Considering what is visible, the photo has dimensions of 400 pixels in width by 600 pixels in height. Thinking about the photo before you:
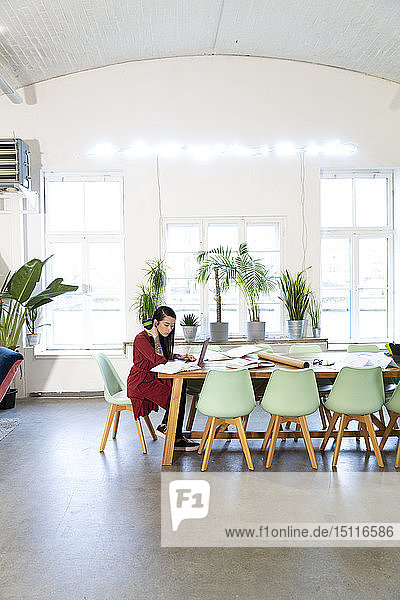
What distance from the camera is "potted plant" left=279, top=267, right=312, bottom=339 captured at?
735 cm

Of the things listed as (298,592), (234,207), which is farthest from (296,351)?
(298,592)

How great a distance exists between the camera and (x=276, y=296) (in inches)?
303

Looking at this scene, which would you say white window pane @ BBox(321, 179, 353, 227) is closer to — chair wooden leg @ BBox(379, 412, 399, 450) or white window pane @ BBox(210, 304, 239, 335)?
white window pane @ BBox(210, 304, 239, 335)

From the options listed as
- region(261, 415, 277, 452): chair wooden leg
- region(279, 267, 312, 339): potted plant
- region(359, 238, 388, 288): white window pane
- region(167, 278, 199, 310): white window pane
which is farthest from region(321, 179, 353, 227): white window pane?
region(261, 415, 277, 452): chair wooden leg

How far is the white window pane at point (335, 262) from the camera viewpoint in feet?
25.7

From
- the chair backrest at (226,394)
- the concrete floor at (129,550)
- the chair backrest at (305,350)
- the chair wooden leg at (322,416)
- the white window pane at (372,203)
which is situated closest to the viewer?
the concrete floor at (129,550)

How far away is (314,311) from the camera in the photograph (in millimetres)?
7594

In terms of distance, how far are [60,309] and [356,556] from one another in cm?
558

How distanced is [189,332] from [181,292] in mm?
707

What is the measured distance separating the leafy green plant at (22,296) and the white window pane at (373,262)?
3.81 metres

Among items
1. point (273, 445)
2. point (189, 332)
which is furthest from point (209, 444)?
point (189, 332)

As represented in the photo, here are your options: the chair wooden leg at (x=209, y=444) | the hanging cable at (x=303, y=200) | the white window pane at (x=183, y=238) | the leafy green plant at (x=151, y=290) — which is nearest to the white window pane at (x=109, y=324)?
the leafy green plant at (x=151, y=290)

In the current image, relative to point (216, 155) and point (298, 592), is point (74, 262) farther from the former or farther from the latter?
point (298, 592)

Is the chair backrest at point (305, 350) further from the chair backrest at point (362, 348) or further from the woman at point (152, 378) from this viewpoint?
the woman at point (152, 378)
